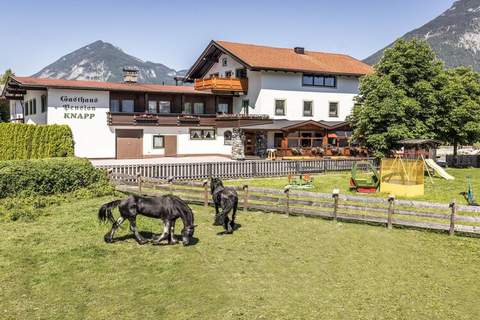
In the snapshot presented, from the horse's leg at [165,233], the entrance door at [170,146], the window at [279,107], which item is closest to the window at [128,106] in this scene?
the entrance door at [170,146]

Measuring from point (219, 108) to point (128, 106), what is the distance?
31.2 feet

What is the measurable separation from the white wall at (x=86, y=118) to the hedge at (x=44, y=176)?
1875 cm

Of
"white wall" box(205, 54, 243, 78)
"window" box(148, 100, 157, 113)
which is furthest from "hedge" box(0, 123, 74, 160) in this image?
"white wall" box(205, 54, 243, 78)

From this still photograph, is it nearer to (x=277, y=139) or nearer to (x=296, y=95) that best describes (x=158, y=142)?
(x=277, y=139)

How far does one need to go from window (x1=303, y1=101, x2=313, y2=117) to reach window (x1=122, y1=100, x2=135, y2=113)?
16.9 meters

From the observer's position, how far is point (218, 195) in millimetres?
14445

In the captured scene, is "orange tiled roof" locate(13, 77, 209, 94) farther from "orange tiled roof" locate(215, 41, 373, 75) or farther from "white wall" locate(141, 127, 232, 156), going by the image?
"orange tiled roof" locate(215, 41, 373, 75)

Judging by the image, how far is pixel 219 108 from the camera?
1820 inches

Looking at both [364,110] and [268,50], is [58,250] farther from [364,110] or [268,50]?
[268,50]

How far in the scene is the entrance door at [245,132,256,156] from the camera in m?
43.9

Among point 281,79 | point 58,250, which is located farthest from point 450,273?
point 281,79

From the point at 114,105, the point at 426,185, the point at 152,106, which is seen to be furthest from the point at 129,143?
the point at 426,185

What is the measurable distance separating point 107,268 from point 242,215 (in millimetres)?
7348

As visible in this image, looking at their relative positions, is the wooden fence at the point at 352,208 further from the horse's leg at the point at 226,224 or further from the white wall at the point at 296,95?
the white wall at the point at 296,95
